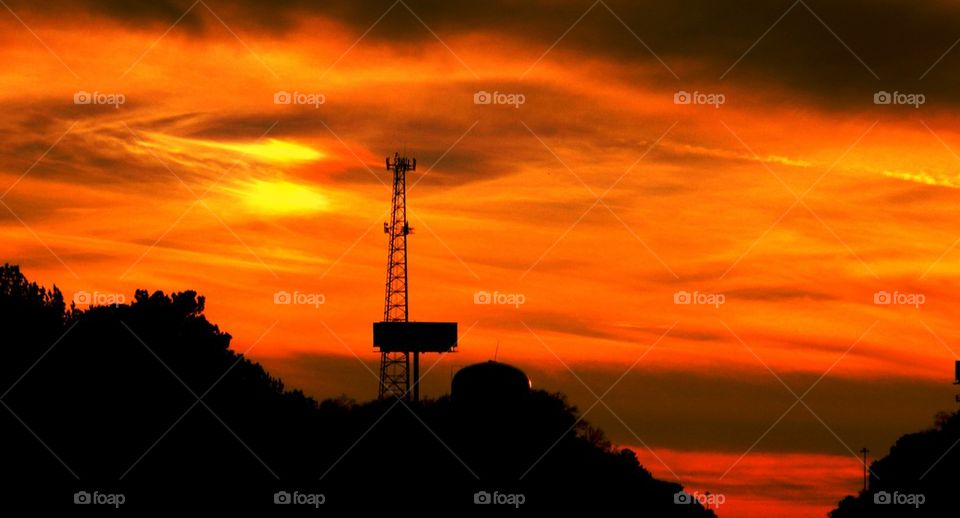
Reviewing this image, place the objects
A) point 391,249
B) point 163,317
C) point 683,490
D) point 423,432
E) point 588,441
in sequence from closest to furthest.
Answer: point 163,317, point 423,432, point 391,249, point 588,441, point 683,490

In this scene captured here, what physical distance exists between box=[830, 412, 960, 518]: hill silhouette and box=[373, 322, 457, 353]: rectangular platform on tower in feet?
120

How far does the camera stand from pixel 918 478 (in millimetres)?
124688

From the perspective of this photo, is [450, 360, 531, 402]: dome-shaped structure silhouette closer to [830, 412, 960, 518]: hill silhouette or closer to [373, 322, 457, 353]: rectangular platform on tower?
[373, 322, 457, 353]: rectangular platform on tower

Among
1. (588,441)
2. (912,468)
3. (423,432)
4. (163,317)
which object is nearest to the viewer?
(163,317)

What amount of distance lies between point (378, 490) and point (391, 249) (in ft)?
109

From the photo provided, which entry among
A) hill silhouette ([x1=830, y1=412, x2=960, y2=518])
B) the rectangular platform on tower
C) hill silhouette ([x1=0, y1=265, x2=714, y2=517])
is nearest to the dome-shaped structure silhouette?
hill silhouette ([x1=0, y1=265, x2=714, y2=517])

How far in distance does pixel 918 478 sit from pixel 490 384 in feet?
115

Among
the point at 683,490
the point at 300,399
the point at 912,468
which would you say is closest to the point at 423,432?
the point at 300,399

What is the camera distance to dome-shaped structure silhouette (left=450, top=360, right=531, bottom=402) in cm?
11531

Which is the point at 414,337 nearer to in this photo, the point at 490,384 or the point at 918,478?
the point at 490,384

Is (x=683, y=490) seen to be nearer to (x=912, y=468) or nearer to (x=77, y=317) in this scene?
(x=912, y=468)

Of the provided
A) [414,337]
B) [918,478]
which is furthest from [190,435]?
[918,478]

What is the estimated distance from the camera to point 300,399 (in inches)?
3935

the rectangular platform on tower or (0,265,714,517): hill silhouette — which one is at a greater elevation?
the rectangular platform on tower
